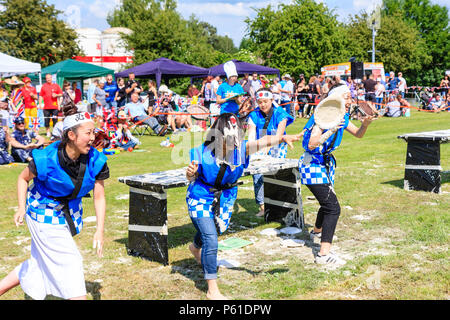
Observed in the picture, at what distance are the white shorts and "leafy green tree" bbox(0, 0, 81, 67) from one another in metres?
40.1

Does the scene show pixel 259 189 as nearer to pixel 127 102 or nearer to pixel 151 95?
pixel 151 95

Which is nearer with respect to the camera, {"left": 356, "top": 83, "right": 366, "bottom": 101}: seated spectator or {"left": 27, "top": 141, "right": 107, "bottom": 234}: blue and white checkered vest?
{"left": 27, "top": 141, "right": 107, "bottom": 234}: blue and white checkered vest

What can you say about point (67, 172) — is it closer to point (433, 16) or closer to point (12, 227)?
point (12, 227)

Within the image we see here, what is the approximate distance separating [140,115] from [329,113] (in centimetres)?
1226

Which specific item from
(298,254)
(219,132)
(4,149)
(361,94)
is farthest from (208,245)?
(361,94)

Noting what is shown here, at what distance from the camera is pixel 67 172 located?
3541mm

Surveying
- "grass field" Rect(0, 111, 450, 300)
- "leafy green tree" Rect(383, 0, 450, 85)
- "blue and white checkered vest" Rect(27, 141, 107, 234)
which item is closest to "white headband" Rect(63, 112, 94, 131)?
"blue and white checkered vest" Rect(27, 141, 107, 234)

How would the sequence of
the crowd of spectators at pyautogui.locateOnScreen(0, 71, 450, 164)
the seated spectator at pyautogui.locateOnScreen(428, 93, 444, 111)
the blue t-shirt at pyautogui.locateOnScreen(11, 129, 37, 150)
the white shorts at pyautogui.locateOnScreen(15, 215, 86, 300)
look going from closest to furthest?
the white shorts at pyautogui.locateOnScreen(15, 215, 86, 300) < the blue t-shirt at pyautogui.locateOnScreen(11, 129, 37, 150) < the crowd of spectators at pyautogui.locateOnScreen(0, 71, 450, 164) < the seated spectator at pyautogui.locateOnScreen(428, 93, 444, 111)

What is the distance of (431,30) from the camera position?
58469 mm

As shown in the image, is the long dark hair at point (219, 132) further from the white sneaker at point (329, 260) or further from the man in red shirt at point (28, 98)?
the man in red shirt at point (28, 98)

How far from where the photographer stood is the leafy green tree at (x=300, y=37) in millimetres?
32625

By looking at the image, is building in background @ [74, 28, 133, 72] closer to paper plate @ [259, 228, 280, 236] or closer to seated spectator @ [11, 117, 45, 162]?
seated spectator @ [11, 117, 45, 162]

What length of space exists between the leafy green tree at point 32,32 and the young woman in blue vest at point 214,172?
1569 inches

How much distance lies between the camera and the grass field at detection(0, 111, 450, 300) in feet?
14.6
